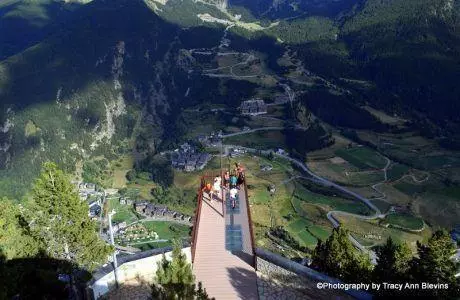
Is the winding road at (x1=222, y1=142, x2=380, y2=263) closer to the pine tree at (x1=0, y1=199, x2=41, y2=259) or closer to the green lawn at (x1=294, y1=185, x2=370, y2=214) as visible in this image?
the green lawn at (x1=294, y1=185, x2=370, y2=214)

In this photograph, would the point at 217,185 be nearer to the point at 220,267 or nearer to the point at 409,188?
the point at 220,267

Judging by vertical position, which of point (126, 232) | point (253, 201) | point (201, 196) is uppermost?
point (201, 196)

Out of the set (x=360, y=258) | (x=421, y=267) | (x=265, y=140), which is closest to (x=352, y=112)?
(x=265, y=140)

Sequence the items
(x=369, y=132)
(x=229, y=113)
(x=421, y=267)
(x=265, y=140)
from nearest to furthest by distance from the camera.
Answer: (x=421, y=267), (x=265, y=140), (x=369, y=132), (x=229, y=113)

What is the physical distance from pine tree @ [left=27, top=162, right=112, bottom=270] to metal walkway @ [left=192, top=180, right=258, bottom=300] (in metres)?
7.59

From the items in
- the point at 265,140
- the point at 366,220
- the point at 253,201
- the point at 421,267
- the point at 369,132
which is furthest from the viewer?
the point at 369,132

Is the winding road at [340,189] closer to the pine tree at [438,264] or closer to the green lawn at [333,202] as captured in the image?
the green lawn at [333,202]

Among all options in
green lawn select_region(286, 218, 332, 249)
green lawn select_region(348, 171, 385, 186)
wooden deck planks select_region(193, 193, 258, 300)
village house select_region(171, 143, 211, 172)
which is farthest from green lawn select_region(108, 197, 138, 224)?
wooden deck planks select_region(193, 193, 258, 300)

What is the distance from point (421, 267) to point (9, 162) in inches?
7752

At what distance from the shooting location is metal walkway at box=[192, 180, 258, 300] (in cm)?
2417

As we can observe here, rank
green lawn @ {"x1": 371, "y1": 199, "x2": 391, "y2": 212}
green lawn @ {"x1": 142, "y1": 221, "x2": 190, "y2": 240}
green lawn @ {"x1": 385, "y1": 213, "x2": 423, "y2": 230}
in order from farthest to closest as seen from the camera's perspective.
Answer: green lawn @ {"x1": 142, "y1": 221, "x2": 190, "y2": 240} → green lawn @ {"x1": 371, "y1": 199, "x2": 391, "y2": 212} → green lawn @ {"x1": 385, "y1": 213, "x2": 423, "y2": 230}

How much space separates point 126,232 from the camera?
12850cm

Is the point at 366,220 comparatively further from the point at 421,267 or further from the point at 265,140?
the point at 421,267

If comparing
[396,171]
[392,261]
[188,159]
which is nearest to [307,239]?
[396,171]
